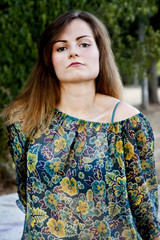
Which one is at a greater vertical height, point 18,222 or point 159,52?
point 159,52

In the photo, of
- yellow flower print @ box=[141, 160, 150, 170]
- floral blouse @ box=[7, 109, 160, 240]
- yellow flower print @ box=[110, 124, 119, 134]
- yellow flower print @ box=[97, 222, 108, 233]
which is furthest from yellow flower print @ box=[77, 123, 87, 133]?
yellow flower print @ box=[97, 222, 108, 233]

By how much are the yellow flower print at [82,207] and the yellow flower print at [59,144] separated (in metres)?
0.26

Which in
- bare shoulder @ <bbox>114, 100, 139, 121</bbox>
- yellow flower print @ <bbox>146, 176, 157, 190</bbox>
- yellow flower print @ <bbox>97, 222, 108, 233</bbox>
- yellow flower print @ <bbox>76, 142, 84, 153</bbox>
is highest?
bare shoulder @ <bbox>114, 100, 139, 121</bbox>

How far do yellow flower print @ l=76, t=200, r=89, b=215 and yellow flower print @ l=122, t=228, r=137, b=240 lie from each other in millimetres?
208

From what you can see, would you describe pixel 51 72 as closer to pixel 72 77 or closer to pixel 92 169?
pixel 72 77

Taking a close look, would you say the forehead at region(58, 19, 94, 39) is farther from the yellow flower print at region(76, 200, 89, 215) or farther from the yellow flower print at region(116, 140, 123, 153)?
the yellow flower print at region(76, 200, 89, 215)

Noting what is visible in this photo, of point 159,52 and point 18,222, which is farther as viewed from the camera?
point 159,52

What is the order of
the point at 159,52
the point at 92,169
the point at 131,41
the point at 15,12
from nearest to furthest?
the point at 92,169 < the point at 15,12 < the point at 159,52 < the point at 131,41

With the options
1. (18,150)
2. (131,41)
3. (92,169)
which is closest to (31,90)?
(18,150)

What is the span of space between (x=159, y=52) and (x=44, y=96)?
289 cm

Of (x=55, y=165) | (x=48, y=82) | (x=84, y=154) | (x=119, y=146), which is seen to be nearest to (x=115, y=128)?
(x=119, y=146)

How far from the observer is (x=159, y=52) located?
4211 millimetres

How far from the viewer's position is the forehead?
1519mm

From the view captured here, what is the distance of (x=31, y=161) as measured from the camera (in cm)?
156
